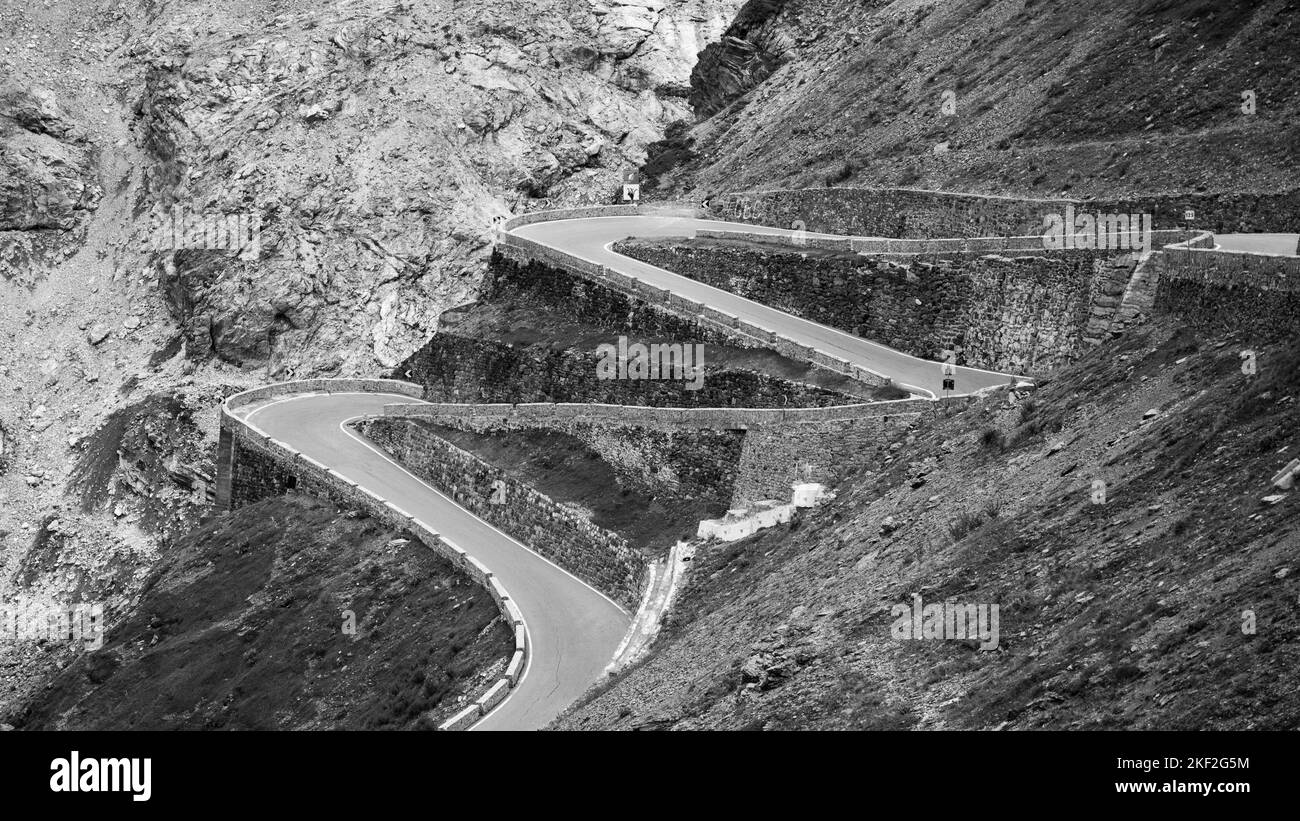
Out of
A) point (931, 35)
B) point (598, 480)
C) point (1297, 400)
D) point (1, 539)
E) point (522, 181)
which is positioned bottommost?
point (1, 539)

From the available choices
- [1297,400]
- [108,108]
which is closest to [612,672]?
[1297,400]

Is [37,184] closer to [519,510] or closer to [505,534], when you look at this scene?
[505,534]

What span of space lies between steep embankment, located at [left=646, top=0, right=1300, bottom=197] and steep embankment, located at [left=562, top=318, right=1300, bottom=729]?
13.5m

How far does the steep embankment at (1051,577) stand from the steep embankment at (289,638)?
22.3ft

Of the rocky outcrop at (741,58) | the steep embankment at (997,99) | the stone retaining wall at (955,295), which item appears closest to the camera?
the stone retaining wall at (955,295)

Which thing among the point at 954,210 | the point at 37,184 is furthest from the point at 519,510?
the point at 37,184

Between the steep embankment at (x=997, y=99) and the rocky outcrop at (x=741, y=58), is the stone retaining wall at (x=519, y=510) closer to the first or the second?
the steep embankment at (x=997, y=99)

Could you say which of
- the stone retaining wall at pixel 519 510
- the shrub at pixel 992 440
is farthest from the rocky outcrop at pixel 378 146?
the shrub at pixel 992 440

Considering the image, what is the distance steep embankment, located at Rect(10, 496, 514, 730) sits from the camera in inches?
1566

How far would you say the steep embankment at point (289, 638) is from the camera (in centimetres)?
3978

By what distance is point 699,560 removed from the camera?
125 feet

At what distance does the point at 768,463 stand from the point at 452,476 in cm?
1169

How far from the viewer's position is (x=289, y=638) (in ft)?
148
